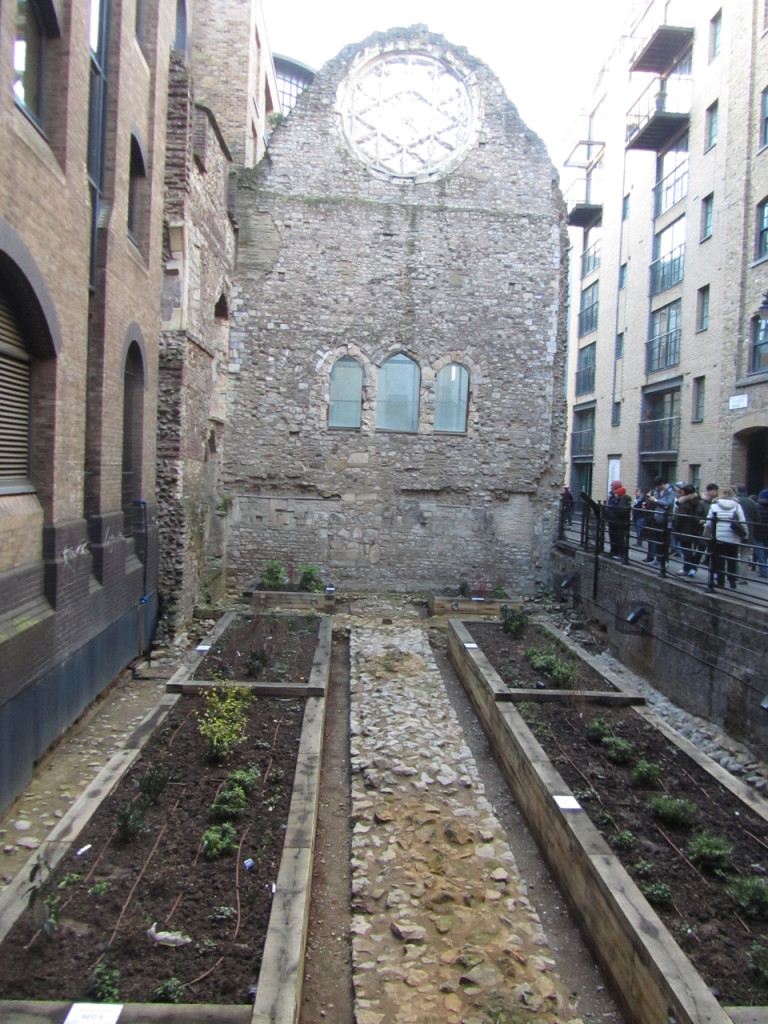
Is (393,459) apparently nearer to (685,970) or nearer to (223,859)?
(223,859)

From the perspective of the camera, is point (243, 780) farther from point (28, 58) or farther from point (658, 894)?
point (28, 58)

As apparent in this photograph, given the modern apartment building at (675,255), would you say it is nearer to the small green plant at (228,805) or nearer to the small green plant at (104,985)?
the small green plant at (228,805)

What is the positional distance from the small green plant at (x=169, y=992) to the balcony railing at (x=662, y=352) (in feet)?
71.2

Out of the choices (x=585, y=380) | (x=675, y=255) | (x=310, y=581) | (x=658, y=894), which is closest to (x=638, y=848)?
(x=658, y=894)

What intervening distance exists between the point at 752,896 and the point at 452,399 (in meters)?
11.6

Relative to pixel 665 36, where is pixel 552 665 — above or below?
below

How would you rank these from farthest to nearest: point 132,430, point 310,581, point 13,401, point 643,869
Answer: point 310,581 → point 132,430 → point 13,401 → point 643,869

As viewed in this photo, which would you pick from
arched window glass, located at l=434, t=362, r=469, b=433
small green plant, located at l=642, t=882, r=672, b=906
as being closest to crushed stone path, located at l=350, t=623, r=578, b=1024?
small green plant, located at l=642, t=882, r=672, b=906

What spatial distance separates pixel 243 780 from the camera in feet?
18.8

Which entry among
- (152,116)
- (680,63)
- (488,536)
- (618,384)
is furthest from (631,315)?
(152,116)

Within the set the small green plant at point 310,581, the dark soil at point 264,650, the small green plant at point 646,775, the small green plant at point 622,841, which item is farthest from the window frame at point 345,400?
the small green plant at point 622,841

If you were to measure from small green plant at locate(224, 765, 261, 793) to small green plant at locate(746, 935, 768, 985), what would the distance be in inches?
138

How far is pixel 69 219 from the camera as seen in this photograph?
7074 mm

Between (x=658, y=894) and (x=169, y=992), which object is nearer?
(x=169, y=992)
